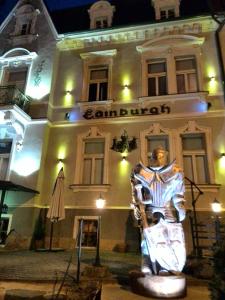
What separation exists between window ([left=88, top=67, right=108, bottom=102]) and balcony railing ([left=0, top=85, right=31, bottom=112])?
9.93 feet

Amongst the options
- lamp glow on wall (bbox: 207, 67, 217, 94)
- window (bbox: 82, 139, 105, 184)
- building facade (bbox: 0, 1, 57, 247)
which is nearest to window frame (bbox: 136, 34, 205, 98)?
lamp glow on wall (bbox: 207, 67, 217, 94)

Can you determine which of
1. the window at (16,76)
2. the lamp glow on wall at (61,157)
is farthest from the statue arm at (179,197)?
the window at (16,76)

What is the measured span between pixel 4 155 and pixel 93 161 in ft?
13.5

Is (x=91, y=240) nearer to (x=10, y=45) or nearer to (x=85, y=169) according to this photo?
(x=85, y=169)

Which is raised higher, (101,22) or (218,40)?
(101,22)

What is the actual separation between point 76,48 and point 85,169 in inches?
255

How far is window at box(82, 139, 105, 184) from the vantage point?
1076cm

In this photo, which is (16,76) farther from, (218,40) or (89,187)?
(218,40)

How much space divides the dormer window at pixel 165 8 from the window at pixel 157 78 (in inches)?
96.7

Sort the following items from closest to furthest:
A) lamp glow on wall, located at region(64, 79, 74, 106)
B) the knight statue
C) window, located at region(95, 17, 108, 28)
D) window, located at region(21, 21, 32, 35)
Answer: the knight statue
lamp glow on wall, located at region(64, 79, 74, 106)
window, located at region(95, 17, 108, 28)
window, located at region(21, 21, 32, 35)

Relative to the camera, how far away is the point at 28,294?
14.8 ft

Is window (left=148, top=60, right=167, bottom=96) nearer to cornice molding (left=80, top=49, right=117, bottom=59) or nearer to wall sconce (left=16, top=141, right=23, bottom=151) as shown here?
cornice molding (left=80, top=49, right=117, bottom=59)

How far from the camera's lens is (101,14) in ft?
43.5

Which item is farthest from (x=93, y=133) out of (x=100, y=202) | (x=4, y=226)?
(x=4, y=226)
